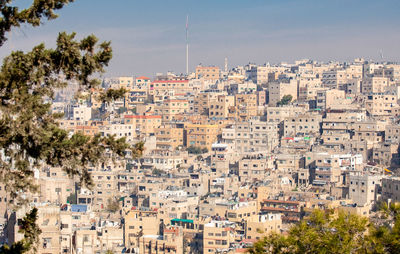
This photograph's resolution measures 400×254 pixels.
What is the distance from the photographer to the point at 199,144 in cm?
4666

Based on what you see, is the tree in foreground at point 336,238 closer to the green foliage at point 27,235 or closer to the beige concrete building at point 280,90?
the green foliage at point 27,235

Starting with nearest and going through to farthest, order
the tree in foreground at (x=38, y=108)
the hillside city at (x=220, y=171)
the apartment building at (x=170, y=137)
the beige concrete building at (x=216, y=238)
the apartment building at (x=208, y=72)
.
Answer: the tree in foreground at (x=38, y=108)
the beige concrete building at (x=216, y=238)
the hillside city at (x=220, y=171)
the apartment building at (x=170, y=137)
the apartment building at (x=208, y=72)

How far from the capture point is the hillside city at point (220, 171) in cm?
2805

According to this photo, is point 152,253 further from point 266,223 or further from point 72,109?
point 72,109

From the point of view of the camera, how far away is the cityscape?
901 centimetres

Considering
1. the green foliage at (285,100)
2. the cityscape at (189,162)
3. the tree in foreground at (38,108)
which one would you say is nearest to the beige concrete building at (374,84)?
the cityscape at (189,162)

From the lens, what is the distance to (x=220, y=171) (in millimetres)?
38562

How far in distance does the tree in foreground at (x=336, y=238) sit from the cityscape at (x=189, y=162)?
0.06ft

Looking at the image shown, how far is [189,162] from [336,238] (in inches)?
1279

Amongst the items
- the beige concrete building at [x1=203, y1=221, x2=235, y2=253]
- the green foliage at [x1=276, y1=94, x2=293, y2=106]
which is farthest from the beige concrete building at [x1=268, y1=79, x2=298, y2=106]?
the beige concrete building at [x1=203, y1=221, x2=235, y2=253]

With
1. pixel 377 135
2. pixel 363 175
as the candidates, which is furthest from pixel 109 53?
pixel 377 135

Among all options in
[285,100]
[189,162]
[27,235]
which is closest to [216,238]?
[189,162]

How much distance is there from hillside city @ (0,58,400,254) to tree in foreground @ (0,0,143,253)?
22.9ft

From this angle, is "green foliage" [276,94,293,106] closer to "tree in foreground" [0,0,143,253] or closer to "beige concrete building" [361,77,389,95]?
"beige concrete building" [361,77,389,95]
